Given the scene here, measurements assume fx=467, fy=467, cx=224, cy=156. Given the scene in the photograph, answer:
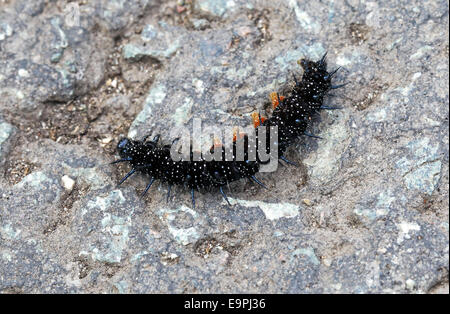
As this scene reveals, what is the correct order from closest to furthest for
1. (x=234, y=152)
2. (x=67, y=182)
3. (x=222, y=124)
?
(x=234, y=152)
(x=67, y=182)
(x=222, y=124)

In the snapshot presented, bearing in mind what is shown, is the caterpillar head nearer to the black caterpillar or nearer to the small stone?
the black caterpillar

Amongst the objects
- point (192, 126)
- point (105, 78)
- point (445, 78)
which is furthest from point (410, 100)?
point (105, 78)

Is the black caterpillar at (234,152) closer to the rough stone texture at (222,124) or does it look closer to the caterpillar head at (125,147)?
the caterpillar head at (125,147)

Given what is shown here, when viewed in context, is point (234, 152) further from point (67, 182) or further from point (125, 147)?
point (67, 182)

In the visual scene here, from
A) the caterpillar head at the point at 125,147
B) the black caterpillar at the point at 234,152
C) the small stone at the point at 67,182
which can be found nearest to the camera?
the black caterpillar at the point at 234,152

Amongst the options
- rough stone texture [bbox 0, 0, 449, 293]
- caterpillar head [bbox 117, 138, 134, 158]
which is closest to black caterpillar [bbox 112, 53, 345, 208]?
caterpillar head [bbox 117, 138, 134, 158]

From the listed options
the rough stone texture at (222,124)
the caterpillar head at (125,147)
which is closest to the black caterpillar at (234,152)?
the caterpillar head at (125,147)

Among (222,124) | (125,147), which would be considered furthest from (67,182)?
(222,124)
